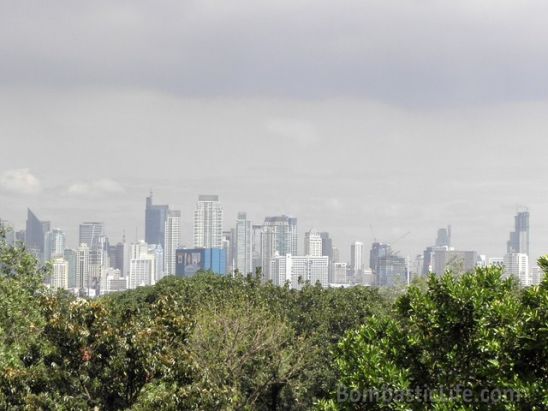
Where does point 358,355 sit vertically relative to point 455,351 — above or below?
below

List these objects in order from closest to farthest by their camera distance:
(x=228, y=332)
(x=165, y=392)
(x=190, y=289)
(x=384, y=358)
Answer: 1. (x=384, y=358)
2. (x=165, y=392)
3. (x=228, y=332)
4. (x=190, y=289)

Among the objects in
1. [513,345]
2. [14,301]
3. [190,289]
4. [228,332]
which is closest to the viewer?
[513,345]

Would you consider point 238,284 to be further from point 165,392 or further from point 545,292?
point 545,292

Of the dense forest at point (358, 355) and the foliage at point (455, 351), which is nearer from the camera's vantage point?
the foliage at point (455, 351)

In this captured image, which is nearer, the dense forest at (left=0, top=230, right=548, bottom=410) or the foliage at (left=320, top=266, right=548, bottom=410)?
the foliage at (left=320, top=266, right=548, bottom=410)

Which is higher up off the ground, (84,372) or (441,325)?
(441,325)

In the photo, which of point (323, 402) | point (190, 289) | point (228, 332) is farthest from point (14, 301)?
point (190, 289)

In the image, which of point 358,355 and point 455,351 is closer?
point 455,351

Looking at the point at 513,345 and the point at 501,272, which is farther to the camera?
the point at 501,272

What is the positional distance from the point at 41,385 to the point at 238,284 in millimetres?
42183

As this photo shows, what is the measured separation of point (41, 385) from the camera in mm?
19953

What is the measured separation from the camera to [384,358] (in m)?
16.1

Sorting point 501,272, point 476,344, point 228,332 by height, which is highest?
point 501,272

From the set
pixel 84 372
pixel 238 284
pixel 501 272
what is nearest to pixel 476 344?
pixel 501 272
